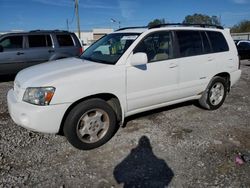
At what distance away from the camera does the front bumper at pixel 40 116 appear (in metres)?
3.18

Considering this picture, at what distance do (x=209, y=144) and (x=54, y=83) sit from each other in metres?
2.57

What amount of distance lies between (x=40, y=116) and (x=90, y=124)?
2.50 feet

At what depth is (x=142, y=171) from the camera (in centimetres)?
314

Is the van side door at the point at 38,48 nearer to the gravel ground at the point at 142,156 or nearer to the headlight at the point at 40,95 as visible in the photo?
the gravel ground at the point at 142,156

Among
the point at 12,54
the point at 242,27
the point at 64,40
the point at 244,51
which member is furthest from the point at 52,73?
the point at 242,27

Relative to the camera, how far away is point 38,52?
8492mm

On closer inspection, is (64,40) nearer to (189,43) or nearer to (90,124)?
(189,43)

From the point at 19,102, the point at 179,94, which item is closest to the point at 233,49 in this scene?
the point at 179,94

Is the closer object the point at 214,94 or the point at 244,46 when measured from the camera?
the point at 214,94

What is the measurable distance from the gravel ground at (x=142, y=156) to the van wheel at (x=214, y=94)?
40 centimetres


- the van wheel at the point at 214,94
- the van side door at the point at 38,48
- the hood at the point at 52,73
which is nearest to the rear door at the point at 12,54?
the van side door at the point at 38,48

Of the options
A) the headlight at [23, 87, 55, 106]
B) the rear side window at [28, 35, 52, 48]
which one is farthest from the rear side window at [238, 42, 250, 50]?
the headlight at [23, 87, 55, 106]

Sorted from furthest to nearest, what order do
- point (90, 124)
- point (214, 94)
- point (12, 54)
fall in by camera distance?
point (12, 54), point (214, 94), point (90, 124)

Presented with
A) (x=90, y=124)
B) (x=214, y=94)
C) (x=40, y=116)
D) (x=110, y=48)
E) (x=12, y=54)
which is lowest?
(x=90, y=124)
